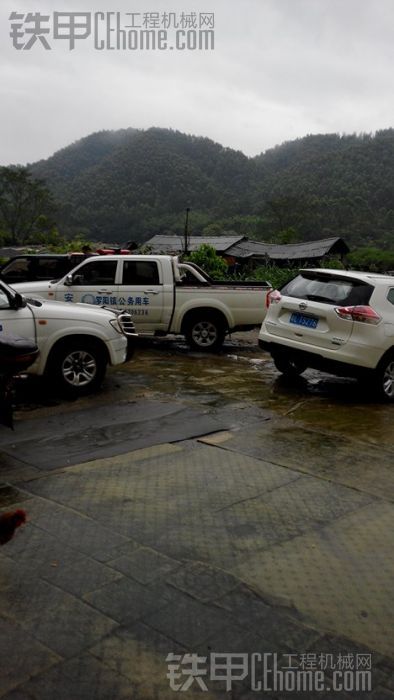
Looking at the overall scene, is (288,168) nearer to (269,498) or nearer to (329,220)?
(329,220)

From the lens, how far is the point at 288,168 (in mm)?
69125

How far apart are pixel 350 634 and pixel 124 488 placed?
216 centimetres

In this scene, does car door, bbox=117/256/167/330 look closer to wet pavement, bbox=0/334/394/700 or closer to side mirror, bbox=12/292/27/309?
side mirror, bbox=12/292/27/309

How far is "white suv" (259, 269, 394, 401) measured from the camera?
25.2 ft

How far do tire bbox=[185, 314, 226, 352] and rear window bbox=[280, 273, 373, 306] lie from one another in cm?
318

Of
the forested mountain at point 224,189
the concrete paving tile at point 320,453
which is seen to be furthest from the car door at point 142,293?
the forested mountain at point 224,189

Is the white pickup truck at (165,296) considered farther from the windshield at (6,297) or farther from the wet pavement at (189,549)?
the wet pavement at (189,549)

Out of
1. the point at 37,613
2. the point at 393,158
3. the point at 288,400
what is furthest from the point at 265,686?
the point at 393,158

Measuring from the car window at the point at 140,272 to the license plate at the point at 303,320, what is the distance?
12.7ft

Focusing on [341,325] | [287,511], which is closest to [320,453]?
[287,511]

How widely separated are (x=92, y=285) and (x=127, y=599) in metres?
8.60

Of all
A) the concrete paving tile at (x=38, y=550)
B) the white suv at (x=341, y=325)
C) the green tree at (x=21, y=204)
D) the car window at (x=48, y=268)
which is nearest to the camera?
the concrete paving tile at (x=38, y=550)

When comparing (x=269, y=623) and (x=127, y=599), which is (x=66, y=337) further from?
(x=269, y=623)

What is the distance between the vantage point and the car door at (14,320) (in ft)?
24.5
